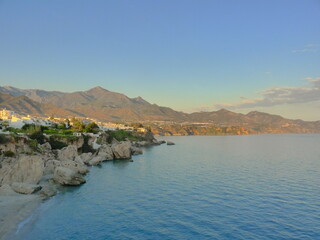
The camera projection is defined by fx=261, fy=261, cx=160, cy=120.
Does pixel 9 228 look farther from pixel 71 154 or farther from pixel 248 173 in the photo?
pixel 248 173

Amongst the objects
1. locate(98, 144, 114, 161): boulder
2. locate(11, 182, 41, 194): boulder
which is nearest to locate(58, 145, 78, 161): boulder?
locate(98, 144, 114, 161): boulder

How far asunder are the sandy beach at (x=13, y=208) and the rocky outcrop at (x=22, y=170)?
3.52 metres

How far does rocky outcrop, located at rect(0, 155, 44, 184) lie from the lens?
36031 mm

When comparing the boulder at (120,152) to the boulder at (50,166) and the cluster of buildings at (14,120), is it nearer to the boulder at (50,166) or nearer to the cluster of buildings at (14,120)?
the boulder at (50,166)

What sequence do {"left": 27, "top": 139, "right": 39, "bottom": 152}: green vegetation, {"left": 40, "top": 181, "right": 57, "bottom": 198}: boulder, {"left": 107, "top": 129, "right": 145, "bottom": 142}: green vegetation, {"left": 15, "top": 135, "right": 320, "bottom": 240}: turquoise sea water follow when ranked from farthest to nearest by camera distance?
{"left": 107, "top": 129, "right": 145, "bottom": 142}: green vegetation < {"left": 27, "top": 139, "right": 39, "bottom": 152}: green vegetation < {"left": 40, "top": 181, "right": 57, "bottom": 198}: boulder < {"left": 15, "top": 135, "right": 320, "bottom": 240}: turquoise sea water

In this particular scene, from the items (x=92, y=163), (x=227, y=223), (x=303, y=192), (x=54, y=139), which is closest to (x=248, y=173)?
(x=303, y=192)

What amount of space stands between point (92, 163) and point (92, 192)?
27435 mm

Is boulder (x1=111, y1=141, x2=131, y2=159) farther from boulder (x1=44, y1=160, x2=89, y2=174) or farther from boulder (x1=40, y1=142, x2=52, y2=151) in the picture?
boulder (x1=44, y1=160, x2=89, y2=174)

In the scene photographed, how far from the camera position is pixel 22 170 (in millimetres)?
37312

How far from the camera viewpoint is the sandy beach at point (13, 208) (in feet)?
76.1

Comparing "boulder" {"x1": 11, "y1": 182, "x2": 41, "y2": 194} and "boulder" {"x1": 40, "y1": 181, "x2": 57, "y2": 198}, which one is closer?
"boulder" {"x1": 11, "y1": 182, "x2": 41, "y2": 194}

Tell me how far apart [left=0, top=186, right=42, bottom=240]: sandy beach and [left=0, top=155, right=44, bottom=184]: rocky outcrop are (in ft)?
11.5

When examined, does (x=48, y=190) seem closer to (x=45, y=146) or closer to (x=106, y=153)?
(x=45, y=146)

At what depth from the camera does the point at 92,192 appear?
124 ft
